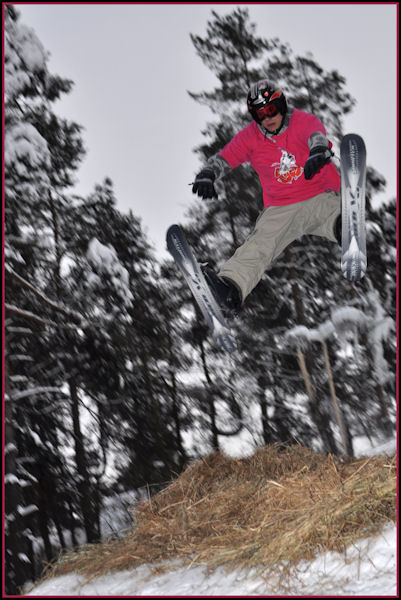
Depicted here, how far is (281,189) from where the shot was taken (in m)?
3.70

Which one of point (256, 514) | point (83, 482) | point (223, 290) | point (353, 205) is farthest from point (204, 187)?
point (83, 482)

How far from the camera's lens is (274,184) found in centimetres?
369

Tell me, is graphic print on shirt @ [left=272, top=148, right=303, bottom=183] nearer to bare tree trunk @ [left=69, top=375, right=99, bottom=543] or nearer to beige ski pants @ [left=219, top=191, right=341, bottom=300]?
beige ski pants @ [left=219, top=191, right=341, bottom=300]

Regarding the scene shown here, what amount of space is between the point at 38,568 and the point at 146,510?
896 cm

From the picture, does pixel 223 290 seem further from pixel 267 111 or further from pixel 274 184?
pixel 267 111

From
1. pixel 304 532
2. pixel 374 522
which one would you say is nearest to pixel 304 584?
pixel 304 532

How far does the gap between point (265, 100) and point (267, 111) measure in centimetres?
7

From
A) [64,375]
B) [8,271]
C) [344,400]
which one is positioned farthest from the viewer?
[344,400]

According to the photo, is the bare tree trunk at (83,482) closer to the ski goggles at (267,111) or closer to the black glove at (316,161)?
the ski goggles at (267,111)

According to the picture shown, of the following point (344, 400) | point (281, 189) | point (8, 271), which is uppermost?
point (8, 271)

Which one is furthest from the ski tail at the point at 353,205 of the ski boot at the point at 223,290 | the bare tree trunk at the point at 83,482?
the bare tree trunk at the point at 83,482

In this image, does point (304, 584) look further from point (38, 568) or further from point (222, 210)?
point (38, 568)

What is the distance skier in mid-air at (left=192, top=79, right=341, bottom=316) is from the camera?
3.45 meters

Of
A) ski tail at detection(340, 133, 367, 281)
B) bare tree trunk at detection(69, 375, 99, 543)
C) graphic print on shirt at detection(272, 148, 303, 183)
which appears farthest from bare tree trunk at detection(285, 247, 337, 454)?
ski tail at detection(340, 133, 367, 281)
